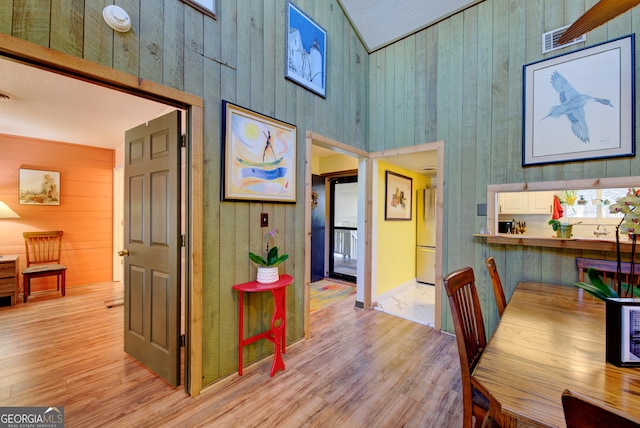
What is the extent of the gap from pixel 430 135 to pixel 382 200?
1.12 meters

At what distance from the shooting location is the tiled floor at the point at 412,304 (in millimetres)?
3309

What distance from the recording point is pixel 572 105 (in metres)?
2.25

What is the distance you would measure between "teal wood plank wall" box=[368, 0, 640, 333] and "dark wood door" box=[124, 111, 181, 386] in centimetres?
257

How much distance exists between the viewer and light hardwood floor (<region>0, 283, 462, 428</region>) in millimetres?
1663

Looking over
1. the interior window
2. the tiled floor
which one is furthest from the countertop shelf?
the interior window

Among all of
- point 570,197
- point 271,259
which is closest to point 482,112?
point 570,197

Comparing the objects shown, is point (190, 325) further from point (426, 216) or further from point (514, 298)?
point (426, 216)

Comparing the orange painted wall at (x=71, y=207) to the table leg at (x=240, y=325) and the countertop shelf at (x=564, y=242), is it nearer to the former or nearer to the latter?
the table leg at (x=240, y=325)

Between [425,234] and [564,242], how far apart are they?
104 inches

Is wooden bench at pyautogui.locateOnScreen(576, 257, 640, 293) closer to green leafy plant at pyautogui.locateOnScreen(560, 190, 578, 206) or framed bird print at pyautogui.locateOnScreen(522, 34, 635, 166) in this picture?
framed bird print at pyautogui.locateOnScreen(522, 34, 635, 166)

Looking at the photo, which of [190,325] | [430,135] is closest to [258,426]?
[190,325]

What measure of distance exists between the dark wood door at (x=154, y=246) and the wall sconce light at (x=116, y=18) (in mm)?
523

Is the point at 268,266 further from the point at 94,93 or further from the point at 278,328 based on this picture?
the point at 94,93

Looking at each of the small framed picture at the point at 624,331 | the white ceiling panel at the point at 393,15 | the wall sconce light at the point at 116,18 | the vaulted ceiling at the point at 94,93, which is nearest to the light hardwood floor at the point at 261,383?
the small framed picture at the point at 624,331
